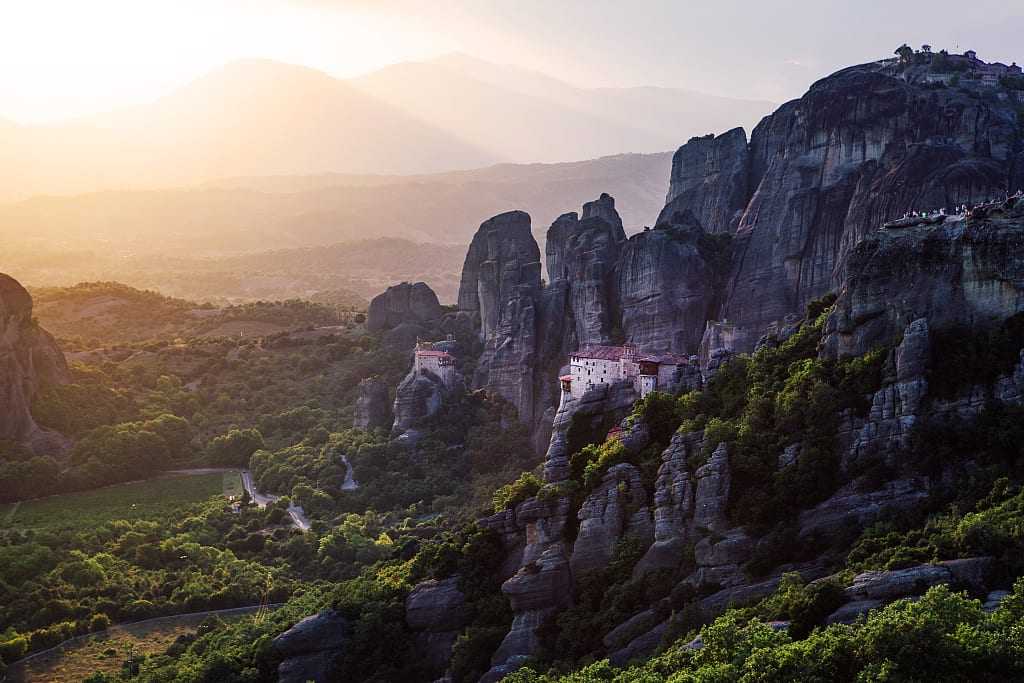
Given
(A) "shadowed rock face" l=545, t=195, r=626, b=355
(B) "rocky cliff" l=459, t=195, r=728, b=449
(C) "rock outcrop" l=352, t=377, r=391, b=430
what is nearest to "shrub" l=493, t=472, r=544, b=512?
(B) "rocky cliff" l=459, t=195, r=728, b=449

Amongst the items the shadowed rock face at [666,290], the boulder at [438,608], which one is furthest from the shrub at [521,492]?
the shadowed rock face at [666,290]

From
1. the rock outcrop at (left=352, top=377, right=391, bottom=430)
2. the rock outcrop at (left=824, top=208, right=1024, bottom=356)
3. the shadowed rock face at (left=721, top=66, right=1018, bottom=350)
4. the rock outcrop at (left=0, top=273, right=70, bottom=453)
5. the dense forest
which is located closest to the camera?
the dense forest

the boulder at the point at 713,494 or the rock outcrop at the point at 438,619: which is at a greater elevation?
the boulder at the point at 713,494

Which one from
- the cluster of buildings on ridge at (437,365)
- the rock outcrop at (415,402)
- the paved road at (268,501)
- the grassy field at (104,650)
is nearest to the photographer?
the grassy field at (104,650)

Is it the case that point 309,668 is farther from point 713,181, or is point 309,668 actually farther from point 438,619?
point 713,181

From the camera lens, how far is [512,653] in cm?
3522

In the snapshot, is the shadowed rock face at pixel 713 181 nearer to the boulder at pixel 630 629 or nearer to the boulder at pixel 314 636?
the boulder at pixel 314 636

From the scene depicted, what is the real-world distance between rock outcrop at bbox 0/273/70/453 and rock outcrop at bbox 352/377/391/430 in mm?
17438

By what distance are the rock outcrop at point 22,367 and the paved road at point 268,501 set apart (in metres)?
11.7

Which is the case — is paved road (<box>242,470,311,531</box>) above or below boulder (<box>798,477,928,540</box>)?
below

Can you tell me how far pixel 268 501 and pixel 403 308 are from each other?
3049 centimetres

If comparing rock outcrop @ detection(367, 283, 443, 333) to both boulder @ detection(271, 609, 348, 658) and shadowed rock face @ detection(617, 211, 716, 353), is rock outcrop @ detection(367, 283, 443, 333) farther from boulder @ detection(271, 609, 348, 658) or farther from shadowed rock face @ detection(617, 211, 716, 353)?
boulder @ detection(271, 609, 348, 658)

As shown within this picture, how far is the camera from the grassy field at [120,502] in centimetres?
6066

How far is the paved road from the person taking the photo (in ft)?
200
